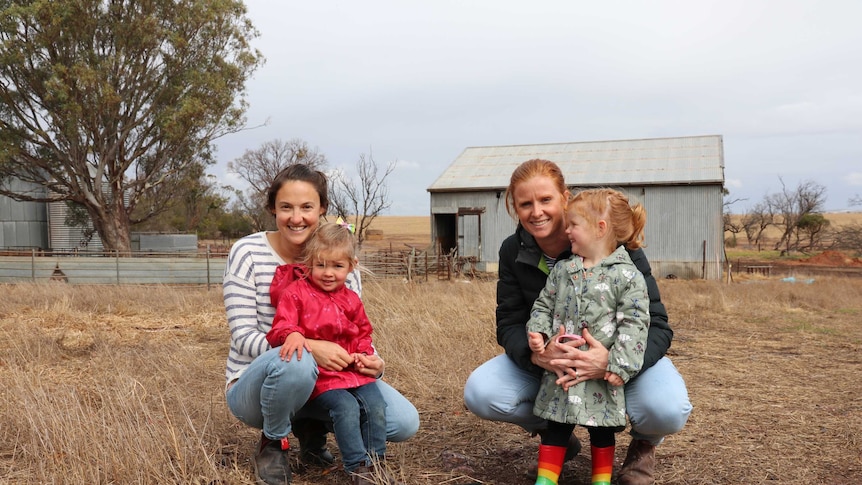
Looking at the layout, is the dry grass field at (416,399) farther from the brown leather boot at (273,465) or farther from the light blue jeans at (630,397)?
the light blue jeans at (630,397)

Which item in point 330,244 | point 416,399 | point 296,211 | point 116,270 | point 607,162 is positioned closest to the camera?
point 330,244

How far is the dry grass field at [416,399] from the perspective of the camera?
2.77 metres

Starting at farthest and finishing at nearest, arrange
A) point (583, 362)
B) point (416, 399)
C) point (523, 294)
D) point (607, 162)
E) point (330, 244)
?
1. point (607, 162)
2. point (416, 399)
3. point (523, 294)
4. point (330, 244)
5. point (583, 362)

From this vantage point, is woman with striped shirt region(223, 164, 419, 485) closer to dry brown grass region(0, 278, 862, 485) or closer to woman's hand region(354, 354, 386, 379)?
woman's hand region(354, 354, 386, 379)

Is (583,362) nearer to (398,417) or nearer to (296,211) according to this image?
(398,417)

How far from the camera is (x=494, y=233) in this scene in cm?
2211

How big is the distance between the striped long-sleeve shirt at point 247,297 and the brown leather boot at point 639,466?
142 cm

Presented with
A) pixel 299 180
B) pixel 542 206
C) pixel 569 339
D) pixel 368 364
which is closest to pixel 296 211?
pixel 299 180

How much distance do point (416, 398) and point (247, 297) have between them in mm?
1829

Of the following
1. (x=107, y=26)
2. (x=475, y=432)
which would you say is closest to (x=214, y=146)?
A: (x=107, y=26)

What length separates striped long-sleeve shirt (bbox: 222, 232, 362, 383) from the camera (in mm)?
2763

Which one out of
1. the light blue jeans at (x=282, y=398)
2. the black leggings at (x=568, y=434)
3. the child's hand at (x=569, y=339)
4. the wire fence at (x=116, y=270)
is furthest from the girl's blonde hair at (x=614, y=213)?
the wire fence at (x=116, y=270)

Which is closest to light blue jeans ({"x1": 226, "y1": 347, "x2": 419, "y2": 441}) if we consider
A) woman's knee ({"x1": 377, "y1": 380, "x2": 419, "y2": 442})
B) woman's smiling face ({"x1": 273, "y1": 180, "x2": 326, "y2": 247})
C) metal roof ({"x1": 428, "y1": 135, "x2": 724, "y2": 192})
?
woman's knee ({"x1": 377, "y1": 380, "x2": 419, "y2": 442})

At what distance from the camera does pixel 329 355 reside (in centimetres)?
259
